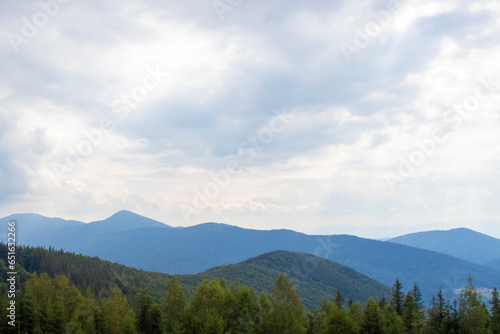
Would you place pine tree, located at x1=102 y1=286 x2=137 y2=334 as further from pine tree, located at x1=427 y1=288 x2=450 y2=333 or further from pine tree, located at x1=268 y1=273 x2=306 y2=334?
pine tree, located at x1=427 y1=288 x2=450 y2=333

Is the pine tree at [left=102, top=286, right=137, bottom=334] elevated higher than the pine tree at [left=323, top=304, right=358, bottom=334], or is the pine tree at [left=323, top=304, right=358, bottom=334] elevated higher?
the pine tree at [left=323, top=304, right=358, bottom=334]

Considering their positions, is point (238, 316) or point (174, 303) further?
point (238, 316)

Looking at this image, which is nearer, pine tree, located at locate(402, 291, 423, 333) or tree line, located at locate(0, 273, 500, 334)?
tree line, located at locate(0, 273, 500, 334)

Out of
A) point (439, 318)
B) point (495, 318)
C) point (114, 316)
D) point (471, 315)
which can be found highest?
point (471, 315)

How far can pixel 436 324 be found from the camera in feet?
200

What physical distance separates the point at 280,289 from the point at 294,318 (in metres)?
4.77

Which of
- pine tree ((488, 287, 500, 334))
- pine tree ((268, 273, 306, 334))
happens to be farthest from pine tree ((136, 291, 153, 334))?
pine tree ((488, 287, 500, 334))

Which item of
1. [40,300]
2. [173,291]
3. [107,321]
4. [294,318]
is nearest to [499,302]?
[294,318]

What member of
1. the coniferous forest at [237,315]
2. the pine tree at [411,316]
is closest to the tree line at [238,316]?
the coniferous forest at [237,315]

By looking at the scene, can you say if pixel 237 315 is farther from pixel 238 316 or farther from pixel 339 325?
pixel 339 325

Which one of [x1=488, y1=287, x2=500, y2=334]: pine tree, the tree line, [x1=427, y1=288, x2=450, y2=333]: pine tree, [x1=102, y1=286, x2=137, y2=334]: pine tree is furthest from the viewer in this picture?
[x1=102, y1=286, x2=137, y2=334]: pine tree

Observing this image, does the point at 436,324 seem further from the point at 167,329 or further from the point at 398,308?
the point at 167,329

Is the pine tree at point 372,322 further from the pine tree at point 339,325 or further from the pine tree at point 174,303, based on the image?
the pine tree at point 174,303

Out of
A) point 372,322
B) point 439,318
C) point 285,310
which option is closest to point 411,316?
point 439,318
